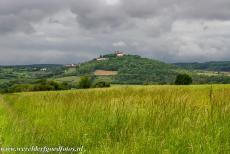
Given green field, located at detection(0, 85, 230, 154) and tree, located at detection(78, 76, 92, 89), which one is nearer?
green field, located at detection(0, 85, 230, 154)

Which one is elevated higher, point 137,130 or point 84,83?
point 137,130

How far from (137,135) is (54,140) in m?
2.03

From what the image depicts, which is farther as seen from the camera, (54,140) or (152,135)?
(54,140)

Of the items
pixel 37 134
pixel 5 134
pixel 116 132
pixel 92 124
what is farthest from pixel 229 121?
pixel 5 134

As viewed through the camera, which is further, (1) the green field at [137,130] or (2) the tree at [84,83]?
(2) the tree at [84,83]

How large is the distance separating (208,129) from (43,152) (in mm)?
2921

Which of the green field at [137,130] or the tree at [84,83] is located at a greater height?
the green field at [137,130]

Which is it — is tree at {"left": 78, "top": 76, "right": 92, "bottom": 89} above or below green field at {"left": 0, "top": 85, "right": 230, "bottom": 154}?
below

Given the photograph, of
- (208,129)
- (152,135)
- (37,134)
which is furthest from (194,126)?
(37,134)

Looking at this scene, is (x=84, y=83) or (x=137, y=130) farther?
(x=84, y=83)

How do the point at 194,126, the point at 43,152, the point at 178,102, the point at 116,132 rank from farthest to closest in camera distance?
the point at 178,102
the point at 116,132
the point at 194,126
the point at 43,152

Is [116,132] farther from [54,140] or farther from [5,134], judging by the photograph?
[5,134]

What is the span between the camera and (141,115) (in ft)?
31.1

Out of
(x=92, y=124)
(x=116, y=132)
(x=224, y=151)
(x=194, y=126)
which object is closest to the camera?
(x=224, y=151)
